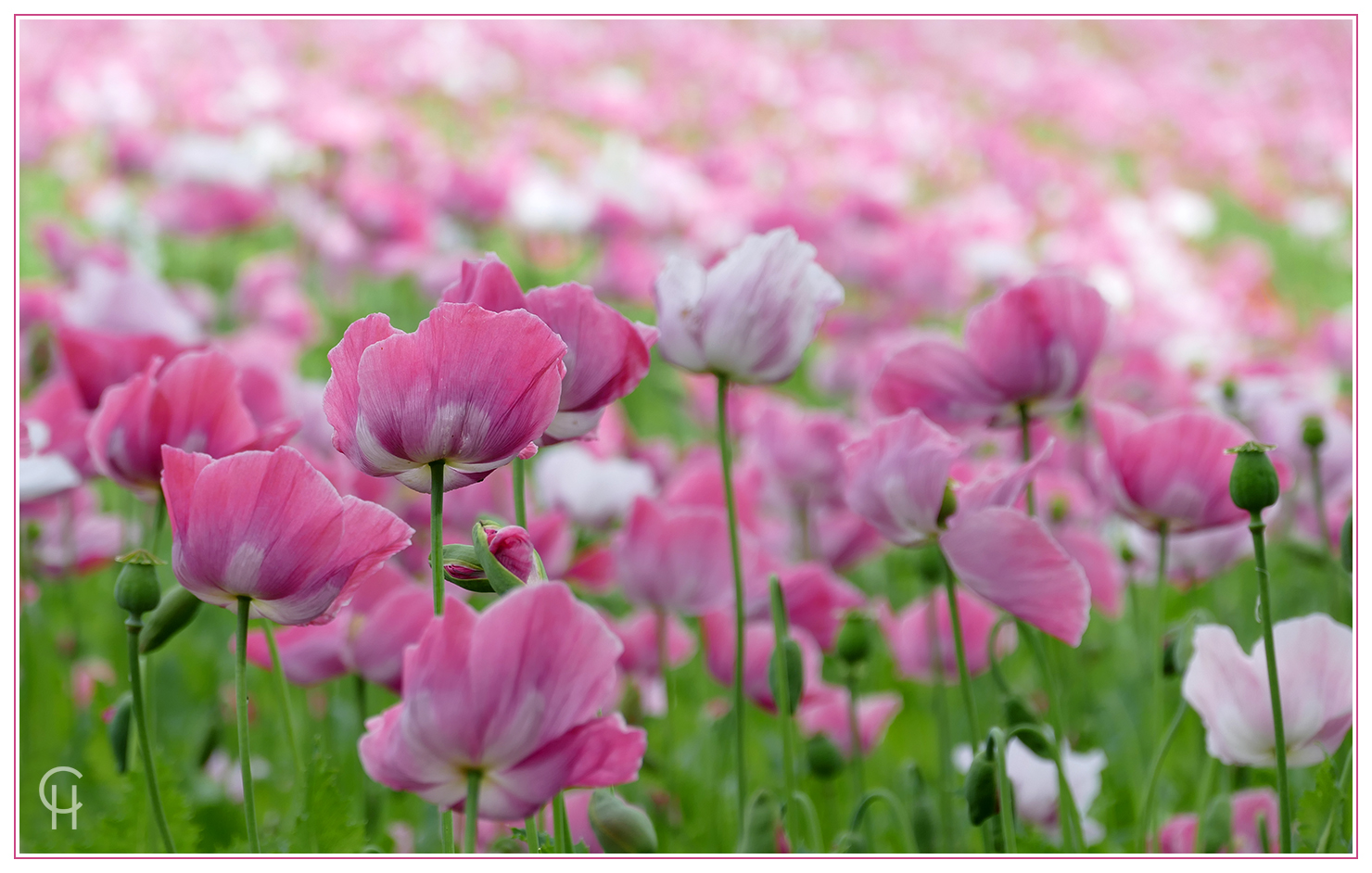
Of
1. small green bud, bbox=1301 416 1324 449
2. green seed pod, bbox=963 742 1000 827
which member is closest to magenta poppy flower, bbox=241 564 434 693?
green seed pod, bbox=963 742 1000 827

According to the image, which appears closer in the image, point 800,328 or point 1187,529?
point 800,328

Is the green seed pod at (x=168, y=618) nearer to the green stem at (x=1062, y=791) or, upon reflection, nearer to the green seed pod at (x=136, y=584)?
the green seed pod at (x=136, y=584)

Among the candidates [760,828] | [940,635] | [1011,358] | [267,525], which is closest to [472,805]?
[267,525]

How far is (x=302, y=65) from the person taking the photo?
427cm

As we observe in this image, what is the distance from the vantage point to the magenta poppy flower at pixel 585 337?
23.4 inches

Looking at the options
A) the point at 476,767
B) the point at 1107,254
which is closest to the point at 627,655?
the point at 476,767

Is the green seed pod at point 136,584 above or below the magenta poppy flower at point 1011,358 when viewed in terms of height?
below

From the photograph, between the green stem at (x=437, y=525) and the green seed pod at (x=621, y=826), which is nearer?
the green stem at (x=437, y=525)

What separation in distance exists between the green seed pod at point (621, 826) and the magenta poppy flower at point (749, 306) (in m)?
0.26

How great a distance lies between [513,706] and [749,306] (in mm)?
335

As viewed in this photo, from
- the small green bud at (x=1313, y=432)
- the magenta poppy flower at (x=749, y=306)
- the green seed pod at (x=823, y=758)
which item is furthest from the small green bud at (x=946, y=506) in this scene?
the small green bud at (x=1313, y=432)

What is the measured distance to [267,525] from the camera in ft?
1.70

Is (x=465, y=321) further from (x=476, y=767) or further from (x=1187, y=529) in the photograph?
(x=1187, y=529)

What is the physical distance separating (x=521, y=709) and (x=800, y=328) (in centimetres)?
34
